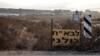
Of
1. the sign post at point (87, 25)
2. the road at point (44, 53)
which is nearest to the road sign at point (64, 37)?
the sign post at point (87, 25)

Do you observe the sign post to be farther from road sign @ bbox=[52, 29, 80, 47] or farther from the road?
the road

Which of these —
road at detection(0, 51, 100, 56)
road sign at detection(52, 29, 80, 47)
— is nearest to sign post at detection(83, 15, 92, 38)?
road sign at detection(52, 29, 80, 47)

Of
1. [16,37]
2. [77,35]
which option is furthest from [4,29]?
[77,35]

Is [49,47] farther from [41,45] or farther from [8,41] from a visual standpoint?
[8,41]

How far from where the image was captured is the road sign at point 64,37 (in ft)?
61.9

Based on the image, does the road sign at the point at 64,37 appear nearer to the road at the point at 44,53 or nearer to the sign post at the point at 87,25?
the sign post at the point at 87,25

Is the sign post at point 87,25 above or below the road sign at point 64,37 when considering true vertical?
above

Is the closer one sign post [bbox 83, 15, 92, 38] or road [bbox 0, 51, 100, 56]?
road [bbox 0, 51, 100, 56]

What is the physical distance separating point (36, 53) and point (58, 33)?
2.01 meters

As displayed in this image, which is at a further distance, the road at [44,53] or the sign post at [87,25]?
the sign post at [87,25]

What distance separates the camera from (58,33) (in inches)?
742

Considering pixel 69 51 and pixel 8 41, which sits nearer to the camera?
pixel 69 51

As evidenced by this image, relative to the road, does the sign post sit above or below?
above

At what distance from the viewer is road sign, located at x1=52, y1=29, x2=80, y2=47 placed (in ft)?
61.9
